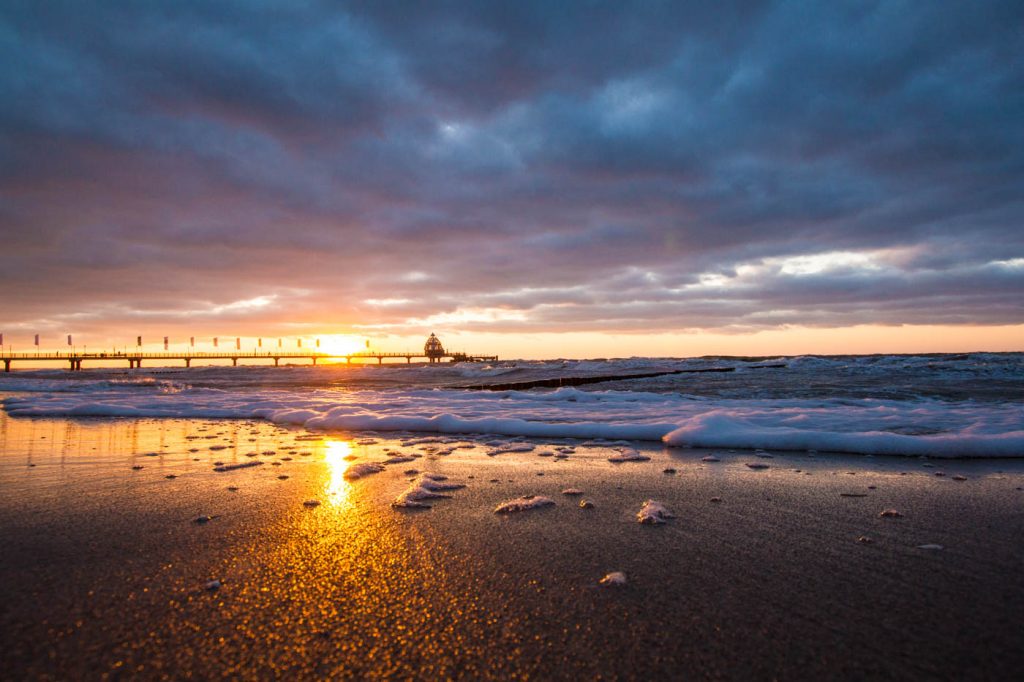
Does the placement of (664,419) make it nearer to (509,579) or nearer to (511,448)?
(511,448)

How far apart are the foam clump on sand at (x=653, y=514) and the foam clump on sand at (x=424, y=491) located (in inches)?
44.3

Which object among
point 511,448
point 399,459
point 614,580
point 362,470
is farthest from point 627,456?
point 614,580

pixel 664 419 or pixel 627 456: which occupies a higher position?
pixel 664 419

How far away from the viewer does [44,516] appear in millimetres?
2785

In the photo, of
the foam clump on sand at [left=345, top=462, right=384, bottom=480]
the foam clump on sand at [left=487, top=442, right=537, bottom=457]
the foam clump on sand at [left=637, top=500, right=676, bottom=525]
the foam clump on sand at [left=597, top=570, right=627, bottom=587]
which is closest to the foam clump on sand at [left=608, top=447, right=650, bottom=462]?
the foam clump on sand at [left=487, top=442, right=537, bottom=457]

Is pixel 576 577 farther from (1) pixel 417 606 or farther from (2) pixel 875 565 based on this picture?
(2) pixel 875 565

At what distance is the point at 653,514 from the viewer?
282 cm

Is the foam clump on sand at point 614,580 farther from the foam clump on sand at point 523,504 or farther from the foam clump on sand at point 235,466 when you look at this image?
the foam clump on sand at point 235,466

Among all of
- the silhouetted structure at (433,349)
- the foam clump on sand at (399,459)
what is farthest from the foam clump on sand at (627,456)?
the silhouetted structure at (433,349)

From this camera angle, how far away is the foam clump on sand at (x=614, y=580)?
192cm

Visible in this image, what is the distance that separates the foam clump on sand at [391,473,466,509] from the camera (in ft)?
10.1

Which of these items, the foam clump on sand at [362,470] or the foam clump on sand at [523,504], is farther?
the foam clump on sand at [362,470]

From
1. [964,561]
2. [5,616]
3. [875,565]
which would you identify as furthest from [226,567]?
[964,561]

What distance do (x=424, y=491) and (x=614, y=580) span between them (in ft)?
5.37
